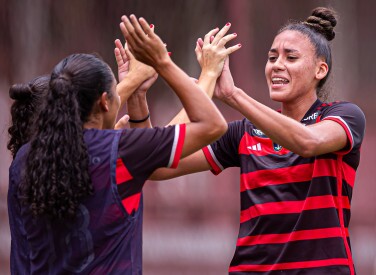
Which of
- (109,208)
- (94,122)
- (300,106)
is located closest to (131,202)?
(109,208)

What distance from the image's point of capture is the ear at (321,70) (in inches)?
119

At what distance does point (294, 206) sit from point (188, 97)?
2.16 feet

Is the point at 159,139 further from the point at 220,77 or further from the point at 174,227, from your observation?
the point at 174,227

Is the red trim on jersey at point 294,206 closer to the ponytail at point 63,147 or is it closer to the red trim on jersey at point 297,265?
the red trim on jersey at point 297,265

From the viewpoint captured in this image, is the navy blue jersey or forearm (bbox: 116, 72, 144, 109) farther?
forearm (bbox: 116, 72, 144, 109)

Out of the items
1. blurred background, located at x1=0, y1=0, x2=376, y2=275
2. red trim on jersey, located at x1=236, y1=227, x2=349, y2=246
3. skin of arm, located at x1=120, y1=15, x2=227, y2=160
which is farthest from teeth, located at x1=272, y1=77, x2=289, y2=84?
blurred background, located at x1=0, y1=0, x2=376, y2=275

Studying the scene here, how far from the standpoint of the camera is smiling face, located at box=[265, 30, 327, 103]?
2.95m

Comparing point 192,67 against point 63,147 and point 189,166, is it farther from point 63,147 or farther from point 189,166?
point 63,147

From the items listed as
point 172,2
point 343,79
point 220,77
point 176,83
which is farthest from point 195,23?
point 176,83

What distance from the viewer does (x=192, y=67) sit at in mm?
4848

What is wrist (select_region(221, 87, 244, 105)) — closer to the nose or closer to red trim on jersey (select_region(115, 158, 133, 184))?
the nose

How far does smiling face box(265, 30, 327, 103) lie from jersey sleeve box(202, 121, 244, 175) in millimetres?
187

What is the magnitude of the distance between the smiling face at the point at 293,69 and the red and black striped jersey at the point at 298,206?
0.11 m

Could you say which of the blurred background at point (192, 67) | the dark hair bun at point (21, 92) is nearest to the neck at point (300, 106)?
the dark hair bun at point (21, 92)
